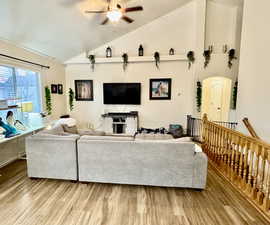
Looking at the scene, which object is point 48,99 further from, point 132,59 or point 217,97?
point 217,97

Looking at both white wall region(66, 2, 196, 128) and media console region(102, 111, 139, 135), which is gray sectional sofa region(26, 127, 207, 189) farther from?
white wall region(66, 2, 196, 128)

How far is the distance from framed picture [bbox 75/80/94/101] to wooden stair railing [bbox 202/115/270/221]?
443cm

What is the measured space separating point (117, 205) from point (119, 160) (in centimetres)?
64

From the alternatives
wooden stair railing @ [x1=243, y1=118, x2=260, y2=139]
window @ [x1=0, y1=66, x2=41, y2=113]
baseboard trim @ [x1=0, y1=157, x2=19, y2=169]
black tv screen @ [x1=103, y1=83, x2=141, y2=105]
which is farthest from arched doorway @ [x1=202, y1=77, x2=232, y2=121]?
baseboard trim @ [x1=0, y1=157, x2=19, y2=169]

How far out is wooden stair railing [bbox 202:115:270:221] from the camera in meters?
2.25

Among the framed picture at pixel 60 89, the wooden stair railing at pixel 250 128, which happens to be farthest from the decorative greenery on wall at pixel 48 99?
the wooden stair railing at pixel 250 128

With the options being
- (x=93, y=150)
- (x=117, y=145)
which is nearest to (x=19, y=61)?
(x=93, y=150)

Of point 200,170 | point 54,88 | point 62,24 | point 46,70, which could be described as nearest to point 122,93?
point 54,88

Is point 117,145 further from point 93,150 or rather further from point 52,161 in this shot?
point 52,161

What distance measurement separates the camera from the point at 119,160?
2.71m

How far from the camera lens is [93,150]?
9.00ft

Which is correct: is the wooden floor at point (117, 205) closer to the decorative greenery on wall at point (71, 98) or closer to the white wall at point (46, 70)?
the white wall at point (46, 70)

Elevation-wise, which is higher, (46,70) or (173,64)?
(173,64)

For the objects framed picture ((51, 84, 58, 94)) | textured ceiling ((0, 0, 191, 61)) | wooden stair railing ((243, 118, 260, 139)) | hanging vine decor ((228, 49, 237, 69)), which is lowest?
wooden stair railing ((243, 118, 260, 139))
